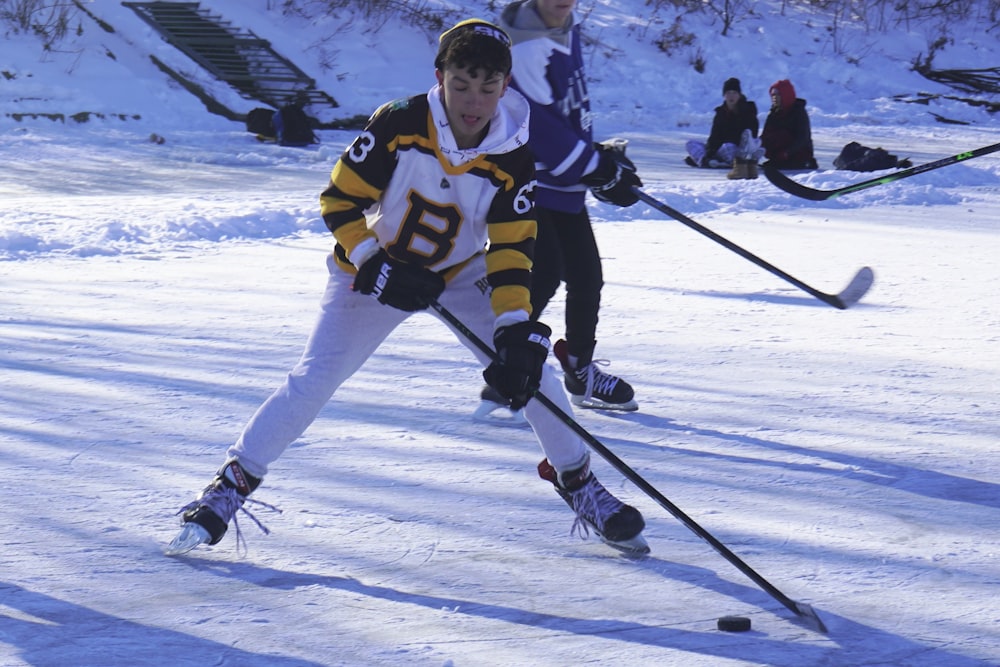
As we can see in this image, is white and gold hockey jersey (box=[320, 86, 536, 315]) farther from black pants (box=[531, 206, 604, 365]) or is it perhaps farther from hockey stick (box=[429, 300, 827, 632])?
black pants (box=[531, 206, 604, 365])

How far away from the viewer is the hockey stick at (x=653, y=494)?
216 cm

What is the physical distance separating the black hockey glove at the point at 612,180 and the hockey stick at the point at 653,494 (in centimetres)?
92

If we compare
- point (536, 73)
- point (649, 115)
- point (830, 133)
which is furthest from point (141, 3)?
point (536, 73)

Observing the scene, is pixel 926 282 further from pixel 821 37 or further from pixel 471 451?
pixel 821 37

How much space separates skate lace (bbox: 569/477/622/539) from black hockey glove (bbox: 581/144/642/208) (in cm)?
103

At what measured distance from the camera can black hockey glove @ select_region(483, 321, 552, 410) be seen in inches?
90.5

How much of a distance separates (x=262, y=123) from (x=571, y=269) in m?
8.14

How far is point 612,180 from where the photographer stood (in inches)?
130

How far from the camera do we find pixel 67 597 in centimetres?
221

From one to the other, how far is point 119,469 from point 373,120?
115 centimetres

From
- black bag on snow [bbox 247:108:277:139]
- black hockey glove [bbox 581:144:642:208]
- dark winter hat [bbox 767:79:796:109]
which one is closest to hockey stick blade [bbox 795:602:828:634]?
black hockey glove [bbox 581:144:642:208]

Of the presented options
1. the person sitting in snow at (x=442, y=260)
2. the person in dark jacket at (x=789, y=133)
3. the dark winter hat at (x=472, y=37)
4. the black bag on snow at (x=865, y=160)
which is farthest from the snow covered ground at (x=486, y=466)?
the person in dark jacket at (x=789, y=133)

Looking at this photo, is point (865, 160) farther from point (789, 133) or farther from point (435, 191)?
point (435, 191)

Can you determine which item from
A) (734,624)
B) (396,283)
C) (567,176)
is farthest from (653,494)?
(567,176)
